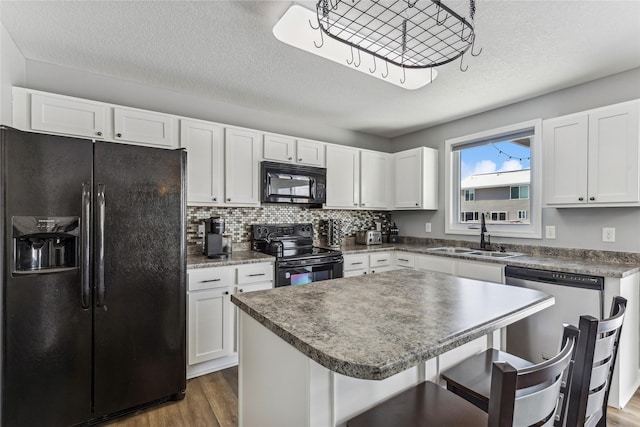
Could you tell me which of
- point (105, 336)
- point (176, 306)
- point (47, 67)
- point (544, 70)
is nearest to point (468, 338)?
point (176, 306)

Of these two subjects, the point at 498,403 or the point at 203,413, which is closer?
the point at 498,403

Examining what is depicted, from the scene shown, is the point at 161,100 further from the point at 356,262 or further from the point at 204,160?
the point at 356,262

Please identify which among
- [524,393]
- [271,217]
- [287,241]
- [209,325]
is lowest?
[209,325]

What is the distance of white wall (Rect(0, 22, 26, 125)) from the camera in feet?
6.28

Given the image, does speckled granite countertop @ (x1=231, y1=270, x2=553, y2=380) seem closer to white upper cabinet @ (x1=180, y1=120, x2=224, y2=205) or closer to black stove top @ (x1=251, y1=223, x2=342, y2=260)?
black stove top @ (x1=251, y1=223, x2=342, y2=260)

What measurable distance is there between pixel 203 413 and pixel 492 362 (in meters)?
1.81

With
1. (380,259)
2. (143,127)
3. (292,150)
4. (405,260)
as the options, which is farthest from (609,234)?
(143,127)

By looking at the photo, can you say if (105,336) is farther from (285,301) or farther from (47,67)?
(47,67)

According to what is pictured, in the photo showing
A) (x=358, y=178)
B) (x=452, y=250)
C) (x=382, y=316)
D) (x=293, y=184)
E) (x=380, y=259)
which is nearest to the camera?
(x=382, y=316)

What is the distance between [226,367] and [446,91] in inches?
124

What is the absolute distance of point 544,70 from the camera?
2.42m

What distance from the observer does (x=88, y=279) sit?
180cm

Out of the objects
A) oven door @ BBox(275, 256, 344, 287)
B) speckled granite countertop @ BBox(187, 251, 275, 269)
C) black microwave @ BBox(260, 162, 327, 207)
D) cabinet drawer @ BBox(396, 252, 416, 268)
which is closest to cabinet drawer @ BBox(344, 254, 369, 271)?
oven door @ BBox(275, 256, 344, 287)

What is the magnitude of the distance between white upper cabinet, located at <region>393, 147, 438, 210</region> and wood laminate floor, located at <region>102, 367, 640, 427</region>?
94.1 inches
